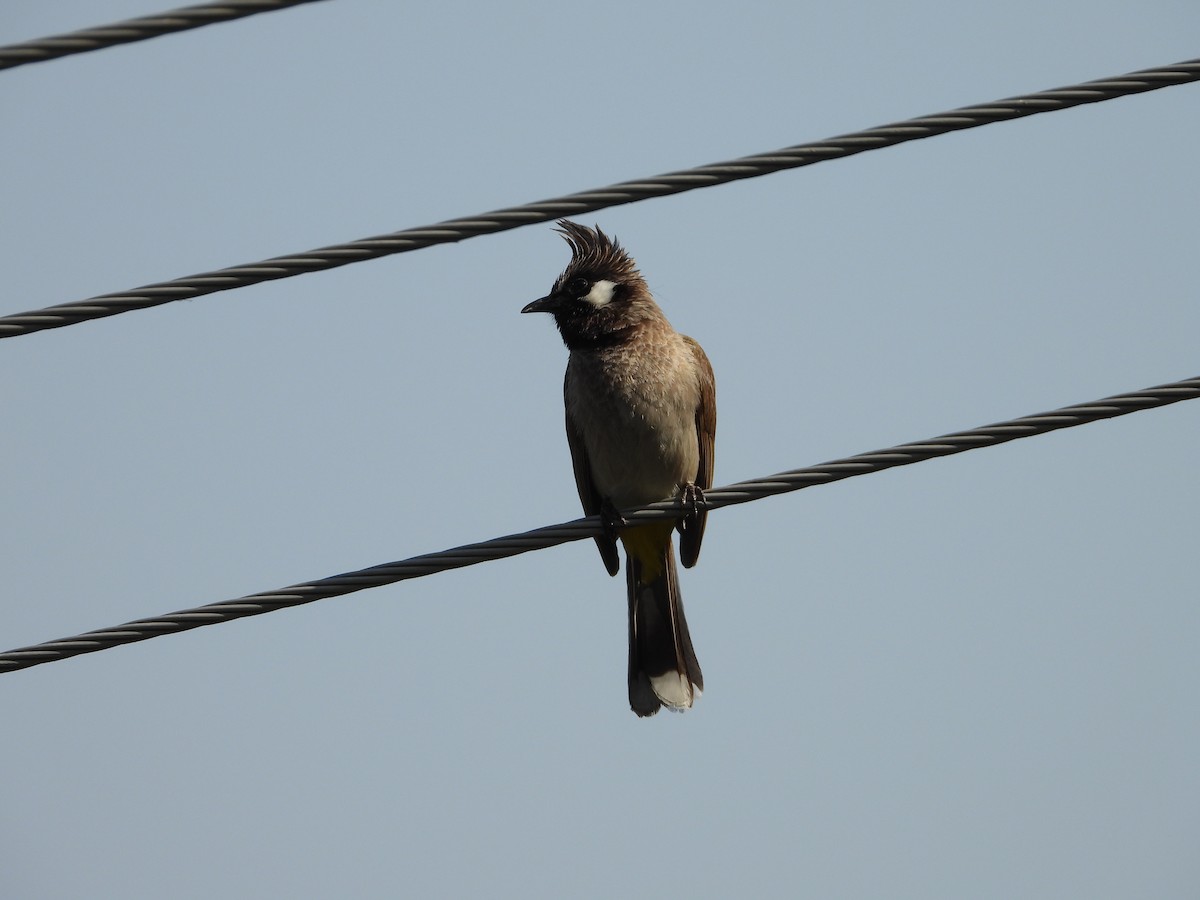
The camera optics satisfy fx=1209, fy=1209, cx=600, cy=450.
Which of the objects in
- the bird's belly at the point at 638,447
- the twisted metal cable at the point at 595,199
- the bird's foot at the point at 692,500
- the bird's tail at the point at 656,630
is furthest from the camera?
the bird's tail at the point at 656,630

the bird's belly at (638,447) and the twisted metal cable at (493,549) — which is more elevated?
the bird's belly at (638,447)

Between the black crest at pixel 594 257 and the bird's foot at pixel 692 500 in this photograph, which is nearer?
the bird's foot at pixel 692 500

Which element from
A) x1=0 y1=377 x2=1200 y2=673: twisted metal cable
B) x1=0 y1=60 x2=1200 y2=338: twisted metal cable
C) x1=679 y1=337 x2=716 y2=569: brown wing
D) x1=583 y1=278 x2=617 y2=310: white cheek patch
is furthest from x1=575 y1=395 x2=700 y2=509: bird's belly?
x1=0 y1=60 x2=1200 y2=338: twisted metal cable

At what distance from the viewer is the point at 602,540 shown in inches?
219

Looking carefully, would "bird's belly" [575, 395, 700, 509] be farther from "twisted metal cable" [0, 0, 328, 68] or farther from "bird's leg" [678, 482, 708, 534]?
"twisted metal cable" [0, 0, 328, 68]

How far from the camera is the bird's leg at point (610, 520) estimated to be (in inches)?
162

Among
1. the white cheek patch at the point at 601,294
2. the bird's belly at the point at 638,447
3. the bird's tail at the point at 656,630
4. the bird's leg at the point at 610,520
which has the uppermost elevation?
the white cheek patch at the point at 601,294

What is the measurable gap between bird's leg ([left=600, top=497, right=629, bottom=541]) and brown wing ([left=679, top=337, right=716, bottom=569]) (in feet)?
1.39

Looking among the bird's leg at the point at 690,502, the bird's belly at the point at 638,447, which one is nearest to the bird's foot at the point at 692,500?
the bird's leg at the point at 690,502

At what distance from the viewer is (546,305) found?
19.5ft

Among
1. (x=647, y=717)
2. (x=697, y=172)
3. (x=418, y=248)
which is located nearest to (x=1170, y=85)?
(x=697, y=172)

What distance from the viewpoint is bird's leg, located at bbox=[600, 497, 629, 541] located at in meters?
4.11

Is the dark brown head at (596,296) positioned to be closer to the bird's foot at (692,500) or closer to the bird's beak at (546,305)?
the bird's beak at (546,305)

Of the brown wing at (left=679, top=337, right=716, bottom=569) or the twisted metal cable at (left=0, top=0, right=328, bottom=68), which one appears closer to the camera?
the twisted metal cable at (left=0, top=0, right=328, bottom=68)
